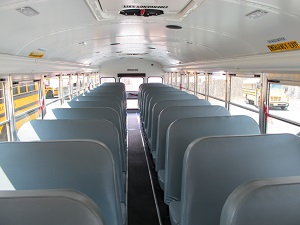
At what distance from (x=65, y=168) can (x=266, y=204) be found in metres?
1.33

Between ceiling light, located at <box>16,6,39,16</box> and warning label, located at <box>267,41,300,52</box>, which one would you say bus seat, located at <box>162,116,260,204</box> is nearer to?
warning label, located at <box>267,41,300,52</box>

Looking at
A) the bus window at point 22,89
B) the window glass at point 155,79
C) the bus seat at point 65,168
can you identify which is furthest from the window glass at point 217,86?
the window glass at point 155,79

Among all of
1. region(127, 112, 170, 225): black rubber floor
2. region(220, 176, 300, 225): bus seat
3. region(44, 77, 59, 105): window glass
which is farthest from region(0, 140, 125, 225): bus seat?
region(44, 77, 59, 105): window glass

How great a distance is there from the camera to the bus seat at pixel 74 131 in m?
2.89

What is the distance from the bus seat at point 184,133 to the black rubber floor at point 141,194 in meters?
1.10

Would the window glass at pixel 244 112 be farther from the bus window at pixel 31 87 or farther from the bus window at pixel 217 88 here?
the bus window at pixel 31 87

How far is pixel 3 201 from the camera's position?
988mm

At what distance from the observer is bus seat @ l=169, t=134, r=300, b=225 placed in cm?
198

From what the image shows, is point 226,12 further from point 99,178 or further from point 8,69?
point 8,69

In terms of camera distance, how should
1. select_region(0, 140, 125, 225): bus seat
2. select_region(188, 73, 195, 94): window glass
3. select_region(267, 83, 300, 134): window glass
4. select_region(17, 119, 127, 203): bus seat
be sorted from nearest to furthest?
select_region(0, 140, 125, 225): bus seat < select_region(17, 119, 127, 203): bus seat < select_region(267, 83, 300, 134): window glass < select_region(188, 73, 195, 94): window glass

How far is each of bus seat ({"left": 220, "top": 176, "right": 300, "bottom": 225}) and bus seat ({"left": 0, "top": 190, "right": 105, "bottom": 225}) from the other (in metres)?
0.51

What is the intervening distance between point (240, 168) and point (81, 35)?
131 inches

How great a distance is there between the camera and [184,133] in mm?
2730

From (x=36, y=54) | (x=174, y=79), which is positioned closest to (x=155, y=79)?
(x=174, y=79)
